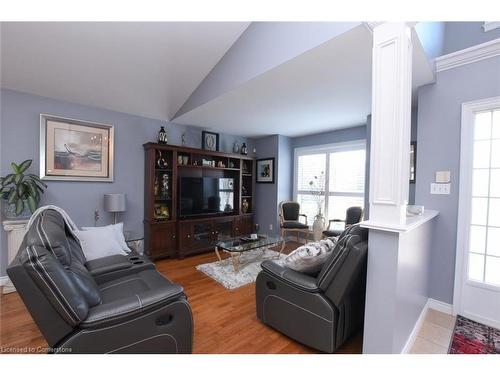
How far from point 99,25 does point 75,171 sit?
203cm

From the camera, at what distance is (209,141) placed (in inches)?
182

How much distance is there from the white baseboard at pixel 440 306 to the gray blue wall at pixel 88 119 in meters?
4.18

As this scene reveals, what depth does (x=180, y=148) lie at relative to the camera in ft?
12.9

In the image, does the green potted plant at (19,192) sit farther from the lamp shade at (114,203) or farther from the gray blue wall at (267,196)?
the gray blue wall at (267,196)

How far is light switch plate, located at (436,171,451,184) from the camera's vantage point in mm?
2262

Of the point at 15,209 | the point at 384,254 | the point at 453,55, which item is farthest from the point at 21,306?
the point at 453,55

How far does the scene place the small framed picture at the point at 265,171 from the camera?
17.1 ft

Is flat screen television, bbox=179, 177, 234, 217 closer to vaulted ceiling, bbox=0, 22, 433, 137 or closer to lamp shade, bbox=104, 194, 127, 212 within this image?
lamp shade, bbox=104, 194, 127, 212

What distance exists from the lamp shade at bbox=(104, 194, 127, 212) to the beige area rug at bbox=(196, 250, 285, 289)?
1517 mm

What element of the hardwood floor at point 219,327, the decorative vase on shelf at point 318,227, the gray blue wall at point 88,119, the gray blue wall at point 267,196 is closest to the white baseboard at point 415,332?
the hardwood floor at point 219,327
